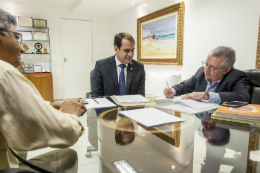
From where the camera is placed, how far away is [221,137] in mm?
902

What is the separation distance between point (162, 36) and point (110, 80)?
1.95 m

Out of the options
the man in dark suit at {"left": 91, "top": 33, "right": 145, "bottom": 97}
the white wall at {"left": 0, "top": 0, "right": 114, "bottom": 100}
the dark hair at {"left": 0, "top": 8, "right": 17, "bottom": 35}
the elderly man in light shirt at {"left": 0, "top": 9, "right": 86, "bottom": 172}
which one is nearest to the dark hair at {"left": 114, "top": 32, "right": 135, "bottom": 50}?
the man in dark suit at {"left": 91, "top": 33, "right": 145, "bottom": 97}

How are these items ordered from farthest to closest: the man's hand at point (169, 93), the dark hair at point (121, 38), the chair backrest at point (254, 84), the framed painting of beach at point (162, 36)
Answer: the framed painting of beach at point (162, 36) → the dark hair at point (121, 38) → the man's hand at point (169, 93) → the chair backrest at point (254, 84)

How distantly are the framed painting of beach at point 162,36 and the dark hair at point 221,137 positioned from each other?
8.22 ft

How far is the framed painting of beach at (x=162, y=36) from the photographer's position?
3.33 metres

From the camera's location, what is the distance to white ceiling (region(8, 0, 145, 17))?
14.3 ft

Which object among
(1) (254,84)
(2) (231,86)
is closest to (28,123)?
(2) (231,86)

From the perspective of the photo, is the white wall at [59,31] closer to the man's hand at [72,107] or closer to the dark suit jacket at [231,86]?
the dark suit jacket at [231,86]

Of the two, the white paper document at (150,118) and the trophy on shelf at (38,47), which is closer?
the white paper document at (150,118)

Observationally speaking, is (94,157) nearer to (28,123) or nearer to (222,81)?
(28,123)

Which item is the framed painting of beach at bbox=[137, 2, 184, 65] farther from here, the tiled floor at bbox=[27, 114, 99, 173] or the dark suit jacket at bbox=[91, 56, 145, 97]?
the tiled floor at bbox=[27, 114, 99, 173]

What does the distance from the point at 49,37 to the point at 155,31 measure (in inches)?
125

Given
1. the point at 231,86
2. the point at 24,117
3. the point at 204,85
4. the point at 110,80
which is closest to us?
the point at 24,117

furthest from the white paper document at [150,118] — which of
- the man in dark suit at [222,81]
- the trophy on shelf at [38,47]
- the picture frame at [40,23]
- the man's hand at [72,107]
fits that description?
the picture frame at [40,23]
